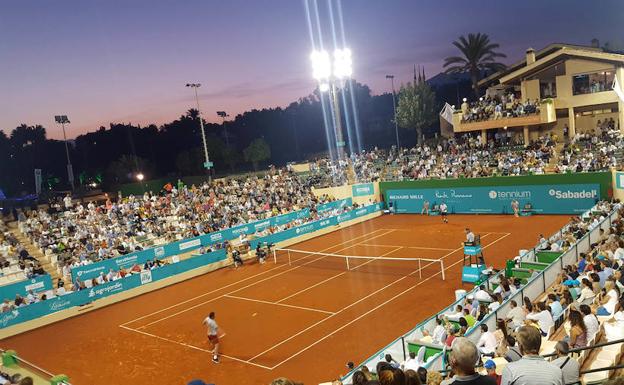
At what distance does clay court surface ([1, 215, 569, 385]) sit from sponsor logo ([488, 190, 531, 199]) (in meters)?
4.93

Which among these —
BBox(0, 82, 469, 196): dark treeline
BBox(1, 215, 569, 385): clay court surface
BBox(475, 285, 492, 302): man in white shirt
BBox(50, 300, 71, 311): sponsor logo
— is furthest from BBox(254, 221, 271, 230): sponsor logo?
BBox(0, 82, 469, 196): dark treeline

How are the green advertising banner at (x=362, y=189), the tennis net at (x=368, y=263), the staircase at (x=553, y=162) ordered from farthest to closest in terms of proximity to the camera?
the green advertising banner at (x=362, y=189) → the staircase at (x=553, y=162) → the tennis net at (x=368, y=263)

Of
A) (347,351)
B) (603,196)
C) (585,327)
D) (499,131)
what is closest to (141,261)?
(347,351)

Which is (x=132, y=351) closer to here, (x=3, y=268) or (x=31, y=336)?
(x=31, y=336)

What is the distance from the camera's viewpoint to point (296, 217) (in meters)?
37.2

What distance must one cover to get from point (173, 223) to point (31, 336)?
48.8 feet

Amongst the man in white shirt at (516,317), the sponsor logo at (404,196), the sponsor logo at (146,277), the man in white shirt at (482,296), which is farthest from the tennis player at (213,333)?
the sponsor logo at (404,196)

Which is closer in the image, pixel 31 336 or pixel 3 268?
pixel 31 336

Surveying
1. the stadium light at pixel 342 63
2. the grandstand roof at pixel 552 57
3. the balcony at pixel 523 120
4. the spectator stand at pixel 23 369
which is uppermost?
the stadium light at pixel 342 63

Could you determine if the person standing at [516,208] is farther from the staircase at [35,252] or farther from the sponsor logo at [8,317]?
the sponsor logo at [8,317]

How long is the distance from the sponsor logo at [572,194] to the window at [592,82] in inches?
443

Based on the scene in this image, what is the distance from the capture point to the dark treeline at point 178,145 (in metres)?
70.9

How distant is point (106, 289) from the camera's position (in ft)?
80.1

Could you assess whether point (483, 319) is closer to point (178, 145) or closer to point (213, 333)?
point (213, 333)
